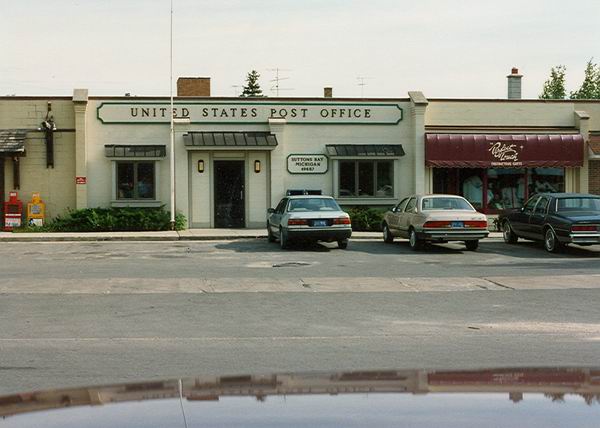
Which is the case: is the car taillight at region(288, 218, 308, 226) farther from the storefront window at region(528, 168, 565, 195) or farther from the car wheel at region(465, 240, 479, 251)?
the storefront window at region(528, 168, 565, 195)

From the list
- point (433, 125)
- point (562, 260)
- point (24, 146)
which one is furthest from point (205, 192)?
point (562, 260)

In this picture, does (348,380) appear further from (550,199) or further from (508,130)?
(508,130)

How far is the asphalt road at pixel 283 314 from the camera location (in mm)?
8859

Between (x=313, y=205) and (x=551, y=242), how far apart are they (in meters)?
6.21

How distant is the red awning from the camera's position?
32.8m

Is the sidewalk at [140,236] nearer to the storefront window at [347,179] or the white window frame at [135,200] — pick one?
the white window frame at [135,200]

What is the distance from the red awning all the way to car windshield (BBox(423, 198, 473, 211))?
8562 mm

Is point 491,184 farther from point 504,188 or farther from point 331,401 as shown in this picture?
point 331,401

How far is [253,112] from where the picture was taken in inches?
1282

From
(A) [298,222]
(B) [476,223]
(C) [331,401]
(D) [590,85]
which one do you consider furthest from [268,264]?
(D) [590,85]

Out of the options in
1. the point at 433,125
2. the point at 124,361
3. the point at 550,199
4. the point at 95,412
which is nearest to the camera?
the point at 95,412

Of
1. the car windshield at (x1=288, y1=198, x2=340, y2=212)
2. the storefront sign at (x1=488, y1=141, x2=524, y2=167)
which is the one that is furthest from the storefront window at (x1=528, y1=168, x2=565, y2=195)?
the car windshield at (x1=288, y1=198, x2=340, y2=212)

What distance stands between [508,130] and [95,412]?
103ft

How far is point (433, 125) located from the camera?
1323 inches
